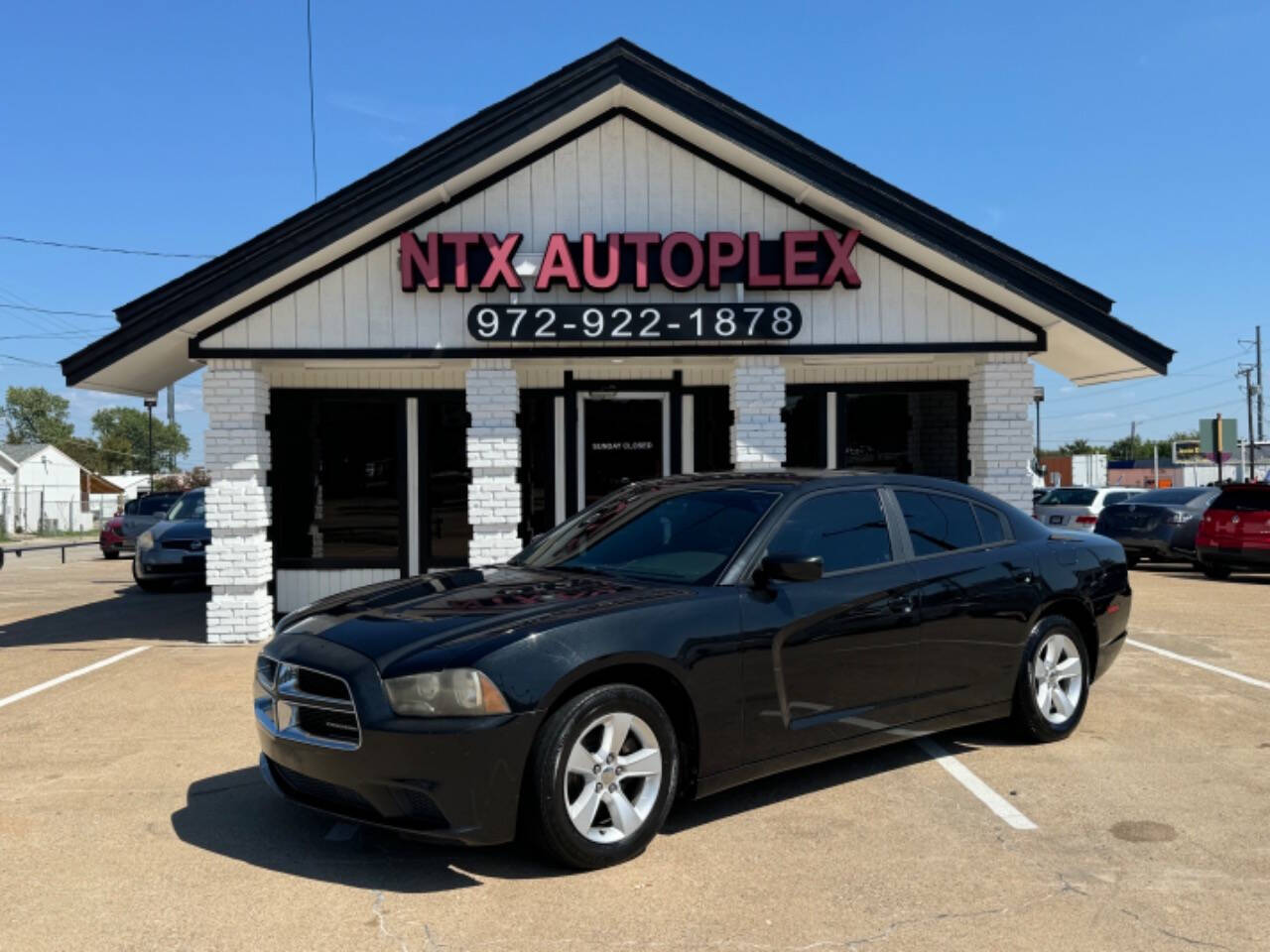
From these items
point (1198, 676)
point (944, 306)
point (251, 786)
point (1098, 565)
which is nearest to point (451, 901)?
point (251, 786)

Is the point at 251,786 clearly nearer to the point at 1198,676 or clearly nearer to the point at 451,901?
the point at 451,901

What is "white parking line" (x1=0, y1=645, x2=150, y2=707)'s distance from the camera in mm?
7726

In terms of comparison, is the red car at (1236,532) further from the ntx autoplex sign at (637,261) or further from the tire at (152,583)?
the tire at (152,583)

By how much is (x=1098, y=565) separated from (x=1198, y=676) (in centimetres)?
250

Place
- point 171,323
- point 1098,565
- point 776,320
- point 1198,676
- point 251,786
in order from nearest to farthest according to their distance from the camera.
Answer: point 251,786, point 1098,565, point 1198,676, point 171,323, point 776,320

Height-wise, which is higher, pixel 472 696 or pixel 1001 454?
pixel 1001 454

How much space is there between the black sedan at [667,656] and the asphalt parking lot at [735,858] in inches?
11.0

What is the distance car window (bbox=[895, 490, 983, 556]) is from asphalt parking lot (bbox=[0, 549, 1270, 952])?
3.90 feet

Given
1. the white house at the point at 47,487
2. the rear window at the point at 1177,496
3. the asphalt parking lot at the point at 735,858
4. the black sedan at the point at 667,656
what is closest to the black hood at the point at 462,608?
the black sedan at the point at 667,656

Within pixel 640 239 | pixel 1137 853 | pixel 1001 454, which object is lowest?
pixel 1137 853

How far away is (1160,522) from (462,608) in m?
17.2

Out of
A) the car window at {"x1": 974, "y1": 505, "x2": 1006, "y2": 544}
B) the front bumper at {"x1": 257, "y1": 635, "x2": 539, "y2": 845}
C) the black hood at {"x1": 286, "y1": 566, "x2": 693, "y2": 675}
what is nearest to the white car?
the car window at {"x1": 974, "y1": 505, "x2": 1006, "y2": 544}

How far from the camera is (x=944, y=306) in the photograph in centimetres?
1075

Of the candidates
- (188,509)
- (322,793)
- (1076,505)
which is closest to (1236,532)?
(1076,505)
